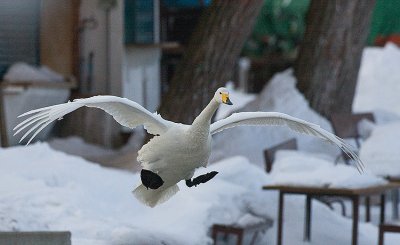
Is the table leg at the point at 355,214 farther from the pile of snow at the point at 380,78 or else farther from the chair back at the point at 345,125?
the pile of snow at the point at 380,78

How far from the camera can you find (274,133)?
1695cm

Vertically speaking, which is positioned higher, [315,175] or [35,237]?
[35,237]

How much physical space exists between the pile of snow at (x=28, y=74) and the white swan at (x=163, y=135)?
8284 millimetres

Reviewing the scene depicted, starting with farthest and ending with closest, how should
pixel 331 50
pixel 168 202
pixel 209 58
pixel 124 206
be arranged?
pixel 331 50 → pixel 209 58 → pixel 168 202 → pixel 124 206

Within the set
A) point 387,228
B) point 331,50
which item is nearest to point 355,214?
point 387,228

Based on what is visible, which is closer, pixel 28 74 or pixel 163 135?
pixel 163 135

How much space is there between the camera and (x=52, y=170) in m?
11.6

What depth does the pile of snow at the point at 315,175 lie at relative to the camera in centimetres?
1145

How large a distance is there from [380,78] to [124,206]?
1973cm

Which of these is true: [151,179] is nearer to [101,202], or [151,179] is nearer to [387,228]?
[101,202]

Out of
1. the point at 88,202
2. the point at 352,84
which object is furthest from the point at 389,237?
the point at 352,84

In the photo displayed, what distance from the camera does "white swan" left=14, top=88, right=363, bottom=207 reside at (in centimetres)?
830

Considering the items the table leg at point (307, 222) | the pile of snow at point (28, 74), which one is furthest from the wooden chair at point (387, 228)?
the pile of snow at point (28, 74)

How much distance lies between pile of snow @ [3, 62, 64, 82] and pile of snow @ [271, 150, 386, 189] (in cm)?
545
